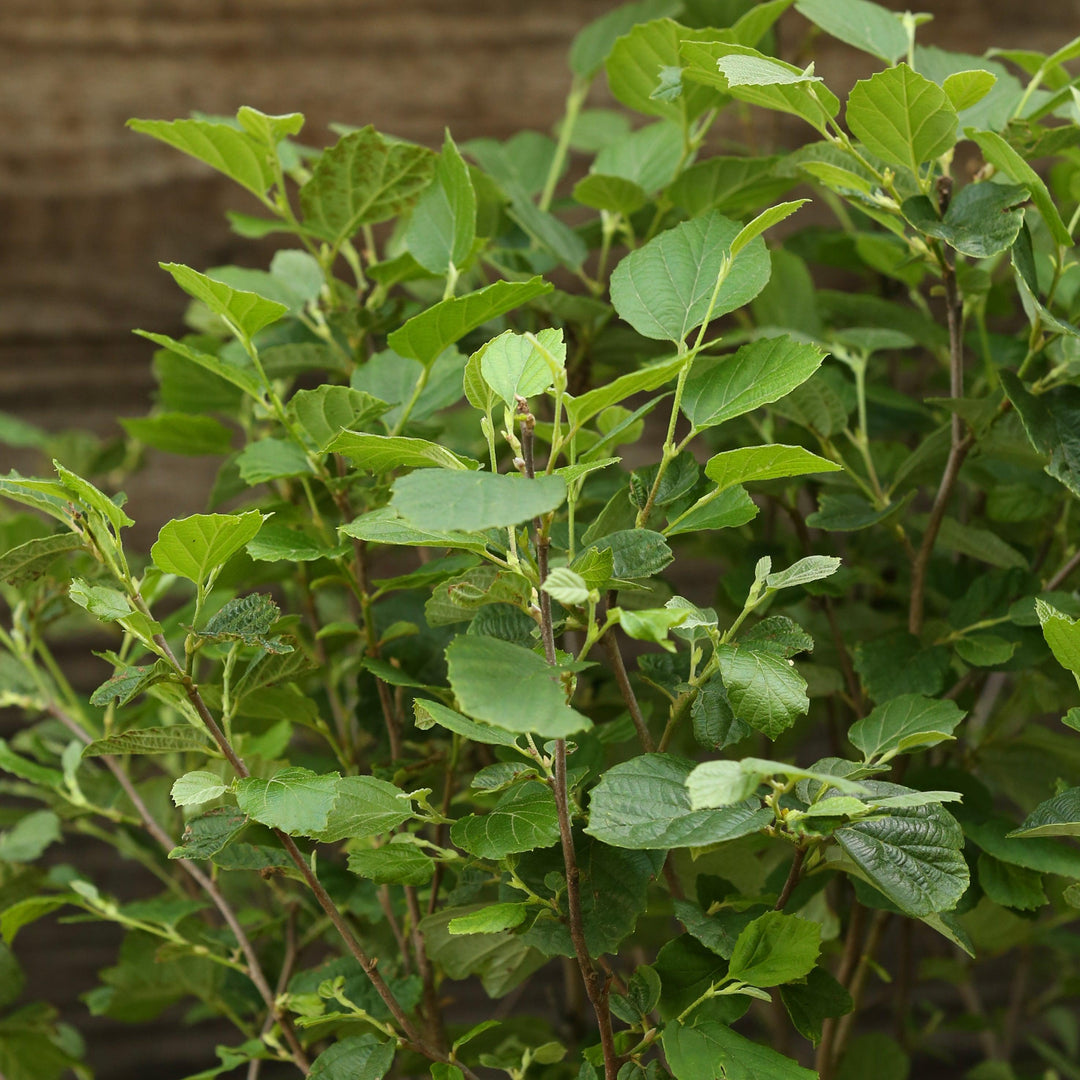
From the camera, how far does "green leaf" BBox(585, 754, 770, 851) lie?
1.19 ft

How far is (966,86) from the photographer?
45 centimetres

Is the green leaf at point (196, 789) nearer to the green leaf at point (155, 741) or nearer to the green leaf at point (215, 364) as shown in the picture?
the green leaf at point (155, 741)

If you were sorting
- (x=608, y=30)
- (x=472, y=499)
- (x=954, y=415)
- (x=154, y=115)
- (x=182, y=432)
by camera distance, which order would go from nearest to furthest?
(x=472, y=499) → (x=954, y=415) → (x=182, y=432) → (x=608, y=30) → (x=154, y=115)

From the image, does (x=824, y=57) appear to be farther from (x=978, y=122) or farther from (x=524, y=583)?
(x=524, y=583)

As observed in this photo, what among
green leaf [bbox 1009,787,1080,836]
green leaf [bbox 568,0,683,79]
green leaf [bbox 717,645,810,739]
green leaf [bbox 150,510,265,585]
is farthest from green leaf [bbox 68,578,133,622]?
green leaf [bbox 568,0,683,79]

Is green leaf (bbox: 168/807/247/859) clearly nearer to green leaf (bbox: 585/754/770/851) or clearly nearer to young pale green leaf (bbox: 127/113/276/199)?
green leaf (bbox: 585/754/770/851)

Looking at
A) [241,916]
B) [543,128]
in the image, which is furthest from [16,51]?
[241,916]

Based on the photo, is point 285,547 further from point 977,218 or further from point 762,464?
point 977,218

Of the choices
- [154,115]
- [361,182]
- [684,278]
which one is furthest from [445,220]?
[154,115]

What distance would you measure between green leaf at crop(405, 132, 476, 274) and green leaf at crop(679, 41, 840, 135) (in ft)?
0.38

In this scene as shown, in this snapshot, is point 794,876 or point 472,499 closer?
point 472,499

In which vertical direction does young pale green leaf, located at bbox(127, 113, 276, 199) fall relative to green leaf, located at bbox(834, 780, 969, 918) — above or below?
above

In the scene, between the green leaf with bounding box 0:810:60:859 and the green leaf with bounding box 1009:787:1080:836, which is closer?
the green leaf with bounding box 1009:787:1080:836

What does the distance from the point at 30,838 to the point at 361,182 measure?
1.46 feet
